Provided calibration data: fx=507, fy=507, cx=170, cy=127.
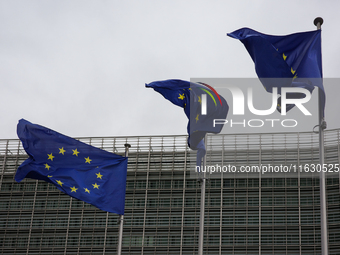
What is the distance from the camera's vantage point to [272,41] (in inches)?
717

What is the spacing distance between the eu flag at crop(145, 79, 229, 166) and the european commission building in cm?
1505

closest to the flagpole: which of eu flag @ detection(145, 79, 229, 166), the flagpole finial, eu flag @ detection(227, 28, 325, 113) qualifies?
eu flag @ detection(227, 28, 325, 113)

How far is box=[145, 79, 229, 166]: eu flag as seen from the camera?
2052cm

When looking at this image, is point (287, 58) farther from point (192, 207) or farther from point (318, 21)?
point (192, 207)

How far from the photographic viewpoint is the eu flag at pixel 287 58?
17078mm

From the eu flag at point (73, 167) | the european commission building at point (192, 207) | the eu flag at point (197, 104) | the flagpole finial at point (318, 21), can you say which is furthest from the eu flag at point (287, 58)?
the european commission building at point (192, 207)

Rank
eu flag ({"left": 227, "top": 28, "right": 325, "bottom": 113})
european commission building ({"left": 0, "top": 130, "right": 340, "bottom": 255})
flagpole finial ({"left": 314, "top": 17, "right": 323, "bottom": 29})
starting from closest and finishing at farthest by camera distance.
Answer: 1. eu flag ({"left": 227, "top": 28, "right": 325, "bottom": 113})
2. flagpole finial ({"left": 314, "top": 17, "right": 323, "bottom": 29})
3. european commission building ({"left": 0, "top": 130, "right": 340, "bottom": 255})

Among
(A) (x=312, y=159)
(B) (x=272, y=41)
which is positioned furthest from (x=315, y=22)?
(A) (x=312, y=159)

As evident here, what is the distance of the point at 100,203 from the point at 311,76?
10013mm

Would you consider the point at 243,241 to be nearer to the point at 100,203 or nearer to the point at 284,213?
the point at 284,213

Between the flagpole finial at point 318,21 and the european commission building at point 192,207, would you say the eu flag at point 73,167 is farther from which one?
the european commission building at point 192,207

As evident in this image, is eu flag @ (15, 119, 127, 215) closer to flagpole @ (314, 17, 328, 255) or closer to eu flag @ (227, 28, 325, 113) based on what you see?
eu flag @ (227, 28, 325, 113)

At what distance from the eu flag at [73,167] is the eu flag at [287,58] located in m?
7.66

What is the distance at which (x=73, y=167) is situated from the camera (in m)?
21.9
